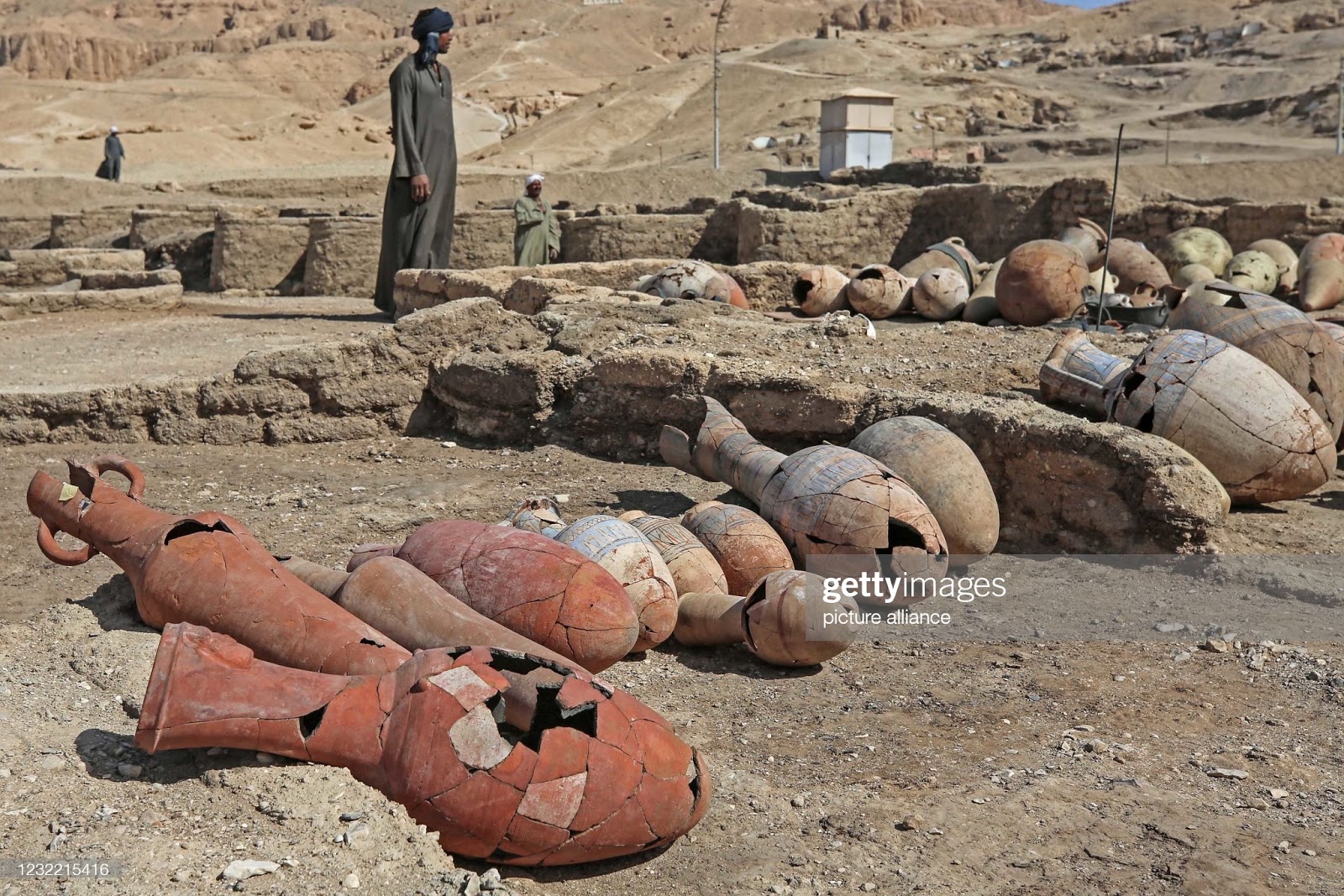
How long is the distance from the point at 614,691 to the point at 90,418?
179 inches

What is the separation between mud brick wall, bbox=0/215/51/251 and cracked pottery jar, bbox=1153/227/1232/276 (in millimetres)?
14059

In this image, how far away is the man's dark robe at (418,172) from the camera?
988cm

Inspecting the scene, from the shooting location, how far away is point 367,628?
3201 millimetres

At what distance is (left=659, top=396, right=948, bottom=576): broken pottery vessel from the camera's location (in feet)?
14.1

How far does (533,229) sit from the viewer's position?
11.6m

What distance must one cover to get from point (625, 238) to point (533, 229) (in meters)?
1.68

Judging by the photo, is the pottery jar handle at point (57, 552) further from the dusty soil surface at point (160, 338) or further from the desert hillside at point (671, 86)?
the desert hillside at point (671, 86)

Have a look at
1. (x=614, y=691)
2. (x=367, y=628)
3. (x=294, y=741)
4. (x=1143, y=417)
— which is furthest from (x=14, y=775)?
(x=1143, y=417)

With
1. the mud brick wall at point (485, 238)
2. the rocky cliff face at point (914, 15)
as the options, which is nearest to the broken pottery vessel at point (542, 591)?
the mud brick wall at point (485, 238)

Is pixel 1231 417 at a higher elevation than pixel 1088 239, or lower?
lower

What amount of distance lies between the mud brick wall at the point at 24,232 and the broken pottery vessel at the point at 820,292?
468 inches

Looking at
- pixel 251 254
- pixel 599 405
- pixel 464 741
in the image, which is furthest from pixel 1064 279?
pixel 251 254

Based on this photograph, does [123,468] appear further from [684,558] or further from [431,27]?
[431,27]

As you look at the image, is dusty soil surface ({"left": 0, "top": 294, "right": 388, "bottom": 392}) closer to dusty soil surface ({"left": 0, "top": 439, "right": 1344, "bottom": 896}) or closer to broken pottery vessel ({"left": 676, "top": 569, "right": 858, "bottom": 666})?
dusty soil surface ({"left": 0, "top": 439, "right": 1344, "bottom": 896})
